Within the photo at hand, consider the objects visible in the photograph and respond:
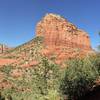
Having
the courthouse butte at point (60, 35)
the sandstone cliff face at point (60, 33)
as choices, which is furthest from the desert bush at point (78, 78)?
the sandstone cliff face at point (60, 33)

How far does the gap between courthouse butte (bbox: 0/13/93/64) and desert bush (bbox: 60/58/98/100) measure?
74.8 meters

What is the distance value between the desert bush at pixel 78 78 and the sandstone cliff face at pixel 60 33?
3137 inches

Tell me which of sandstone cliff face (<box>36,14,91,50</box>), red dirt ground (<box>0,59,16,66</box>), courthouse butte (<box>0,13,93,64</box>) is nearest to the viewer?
red dirt ground (<box>0,59,16,66</box>)

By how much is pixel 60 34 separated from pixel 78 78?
91.6 meters

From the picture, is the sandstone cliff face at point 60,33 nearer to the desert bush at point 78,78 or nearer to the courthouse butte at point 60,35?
the courthouse butte at point 60,35

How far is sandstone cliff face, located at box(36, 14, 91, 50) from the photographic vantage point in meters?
140

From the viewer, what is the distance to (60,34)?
143250 millimetres

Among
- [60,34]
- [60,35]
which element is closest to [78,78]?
[60,35]

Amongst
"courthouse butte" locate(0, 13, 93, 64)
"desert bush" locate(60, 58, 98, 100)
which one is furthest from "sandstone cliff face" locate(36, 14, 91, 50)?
"desert bush" locate(60, 58, 98, 100)

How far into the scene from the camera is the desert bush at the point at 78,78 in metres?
52.3

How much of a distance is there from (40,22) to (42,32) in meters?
6.46

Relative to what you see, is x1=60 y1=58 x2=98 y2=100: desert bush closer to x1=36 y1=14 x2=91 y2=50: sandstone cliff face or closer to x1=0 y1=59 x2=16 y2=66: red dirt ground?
x1=0 y1=59 x2=16 y2=66: red dirt ground

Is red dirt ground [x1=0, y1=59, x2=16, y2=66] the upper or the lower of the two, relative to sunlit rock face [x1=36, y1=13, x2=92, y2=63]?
lower

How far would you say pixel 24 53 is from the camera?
13375 cm
